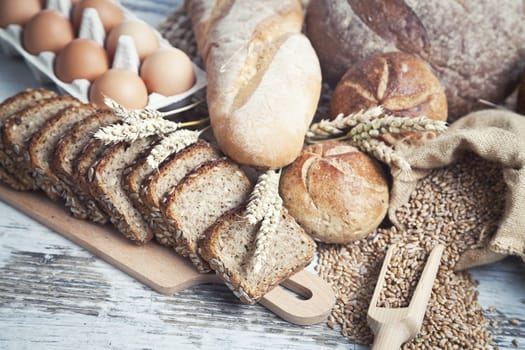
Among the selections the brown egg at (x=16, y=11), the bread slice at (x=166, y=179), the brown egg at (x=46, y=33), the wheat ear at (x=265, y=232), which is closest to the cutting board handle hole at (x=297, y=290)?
the wheat ear at (x=265, y=232)

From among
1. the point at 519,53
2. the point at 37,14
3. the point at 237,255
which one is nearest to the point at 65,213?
the point at 237,255

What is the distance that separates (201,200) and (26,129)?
32.3 inches

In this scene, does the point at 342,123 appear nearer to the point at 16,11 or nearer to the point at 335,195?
the point at 335,195

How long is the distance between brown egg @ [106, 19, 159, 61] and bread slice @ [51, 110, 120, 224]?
0.53 meters

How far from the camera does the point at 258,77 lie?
2.40 metres

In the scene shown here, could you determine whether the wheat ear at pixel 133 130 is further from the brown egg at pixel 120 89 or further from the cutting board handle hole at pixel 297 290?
the cutting board handle hole at pixel 297 290

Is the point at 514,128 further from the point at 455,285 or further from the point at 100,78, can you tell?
the point at 100,78

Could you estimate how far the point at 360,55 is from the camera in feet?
9.05

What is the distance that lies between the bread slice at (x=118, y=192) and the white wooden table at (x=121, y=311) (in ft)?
0.57

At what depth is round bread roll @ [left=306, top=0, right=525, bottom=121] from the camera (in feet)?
8.55

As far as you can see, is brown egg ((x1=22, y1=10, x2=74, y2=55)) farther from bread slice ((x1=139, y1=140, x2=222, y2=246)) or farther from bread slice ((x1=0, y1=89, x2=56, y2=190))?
bread slice ((x1=139, y1=140, x2=222, y2=246))

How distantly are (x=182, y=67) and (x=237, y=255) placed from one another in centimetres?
106

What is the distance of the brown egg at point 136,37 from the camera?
268 cm

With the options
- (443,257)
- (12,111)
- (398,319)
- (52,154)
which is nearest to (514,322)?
(443,257)
